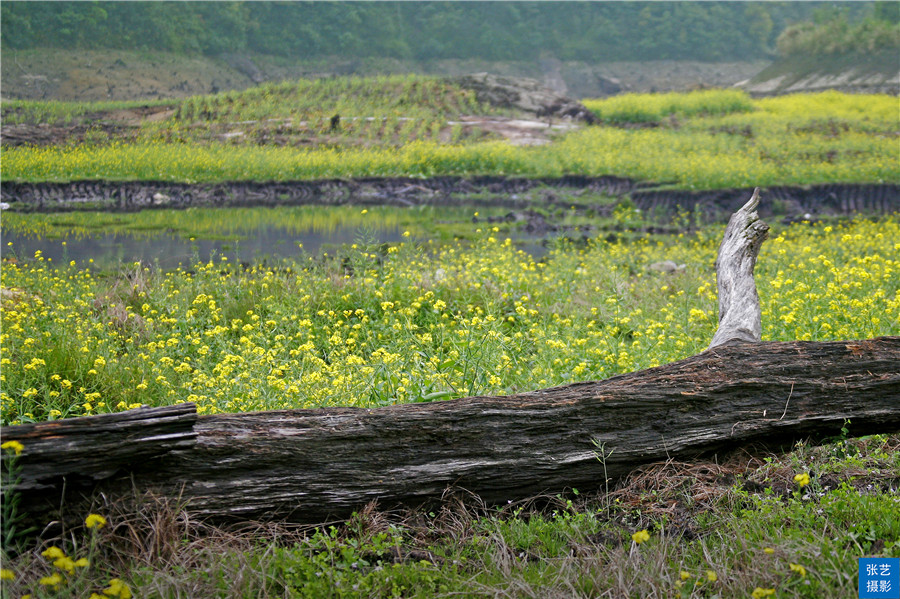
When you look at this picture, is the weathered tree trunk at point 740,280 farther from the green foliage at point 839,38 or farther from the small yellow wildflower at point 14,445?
the green foliage at point 839,38

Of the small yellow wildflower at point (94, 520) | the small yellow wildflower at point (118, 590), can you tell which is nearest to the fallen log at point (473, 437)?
the small yellow wildflower at point (94, 520)

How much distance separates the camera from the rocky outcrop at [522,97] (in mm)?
21922

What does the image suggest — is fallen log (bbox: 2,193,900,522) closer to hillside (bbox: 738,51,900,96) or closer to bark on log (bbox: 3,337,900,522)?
bark on log (bbox: 3,337,900,522)

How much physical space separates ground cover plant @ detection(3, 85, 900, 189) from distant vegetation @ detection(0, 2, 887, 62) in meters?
1.98

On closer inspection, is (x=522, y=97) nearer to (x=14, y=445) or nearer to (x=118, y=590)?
(x=14, y=445)

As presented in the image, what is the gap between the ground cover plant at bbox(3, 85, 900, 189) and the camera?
12719 millimetres

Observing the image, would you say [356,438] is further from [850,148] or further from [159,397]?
[850,148]

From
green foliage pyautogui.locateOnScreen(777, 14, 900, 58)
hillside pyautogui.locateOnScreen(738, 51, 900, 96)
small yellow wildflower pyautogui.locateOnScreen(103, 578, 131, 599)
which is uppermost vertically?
green foliage pyautogui.locateOnScreen(777, 14, 900, 58)

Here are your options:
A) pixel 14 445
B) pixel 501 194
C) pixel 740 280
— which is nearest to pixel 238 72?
pixel 501 194

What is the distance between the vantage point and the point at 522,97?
2236 cm

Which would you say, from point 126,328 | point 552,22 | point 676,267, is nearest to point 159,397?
point 126,328

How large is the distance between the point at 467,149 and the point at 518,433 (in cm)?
1461

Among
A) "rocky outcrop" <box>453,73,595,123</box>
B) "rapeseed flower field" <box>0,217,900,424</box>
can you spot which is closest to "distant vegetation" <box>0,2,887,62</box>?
"rocky outcrop" <box>453,73,595,123</box>

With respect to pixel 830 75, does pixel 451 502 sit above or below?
below
